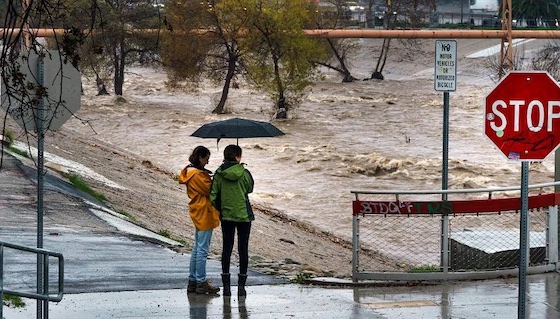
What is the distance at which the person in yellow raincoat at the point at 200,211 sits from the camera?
1220 centimetres

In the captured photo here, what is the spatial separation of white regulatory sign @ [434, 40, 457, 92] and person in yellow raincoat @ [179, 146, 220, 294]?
2.95 metres

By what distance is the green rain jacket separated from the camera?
11953 millimetres

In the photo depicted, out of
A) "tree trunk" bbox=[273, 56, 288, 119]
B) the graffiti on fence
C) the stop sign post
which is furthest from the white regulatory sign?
"tree trunk" bbox=[273, 56, 288, 119]

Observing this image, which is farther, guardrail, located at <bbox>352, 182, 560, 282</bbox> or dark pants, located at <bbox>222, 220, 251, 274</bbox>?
guardrail, located at <bbox>352, 182, 560, 282</bbox>

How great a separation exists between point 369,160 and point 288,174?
441 cm

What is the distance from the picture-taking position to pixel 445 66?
44.4 feet

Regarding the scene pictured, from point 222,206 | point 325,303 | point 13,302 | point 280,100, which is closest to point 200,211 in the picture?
point 222,206

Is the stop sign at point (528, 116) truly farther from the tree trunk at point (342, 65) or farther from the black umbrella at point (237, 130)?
the tree trunk at point (342, 65)

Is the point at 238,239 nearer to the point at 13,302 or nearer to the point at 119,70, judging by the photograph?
the point at 13,302

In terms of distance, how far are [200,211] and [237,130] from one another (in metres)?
1.09

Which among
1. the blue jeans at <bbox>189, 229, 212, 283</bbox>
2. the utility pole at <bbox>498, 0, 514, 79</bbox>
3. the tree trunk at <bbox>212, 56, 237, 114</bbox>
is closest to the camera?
the blue jeans at <bbox>189, 229, 212, 283</bbox>

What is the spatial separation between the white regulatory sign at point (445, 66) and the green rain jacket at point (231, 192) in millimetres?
2786

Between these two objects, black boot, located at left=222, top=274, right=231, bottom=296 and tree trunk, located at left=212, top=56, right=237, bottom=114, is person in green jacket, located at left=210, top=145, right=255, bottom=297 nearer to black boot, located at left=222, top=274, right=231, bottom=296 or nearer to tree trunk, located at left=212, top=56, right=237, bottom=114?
black boot, located at left=222, top=274, right=231, bottom=296

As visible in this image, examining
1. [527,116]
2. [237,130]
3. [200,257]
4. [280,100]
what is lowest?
[280,100]
